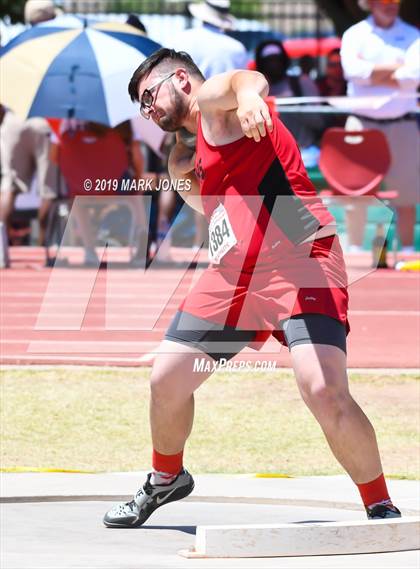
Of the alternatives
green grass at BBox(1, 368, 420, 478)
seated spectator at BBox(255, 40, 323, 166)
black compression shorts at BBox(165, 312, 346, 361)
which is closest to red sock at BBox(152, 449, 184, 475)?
black compression shorts at BBox(165, 312, 346, 361)

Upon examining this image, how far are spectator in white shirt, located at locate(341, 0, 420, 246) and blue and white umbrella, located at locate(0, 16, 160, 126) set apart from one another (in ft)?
6.25

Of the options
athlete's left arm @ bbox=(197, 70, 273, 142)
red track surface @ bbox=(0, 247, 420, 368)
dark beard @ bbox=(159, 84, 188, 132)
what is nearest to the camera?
athlete's left arm @ bbox=(197, 70, 273, 142)

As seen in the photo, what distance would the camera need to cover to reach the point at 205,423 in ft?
30.7

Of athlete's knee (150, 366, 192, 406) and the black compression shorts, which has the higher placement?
the black compression shorts

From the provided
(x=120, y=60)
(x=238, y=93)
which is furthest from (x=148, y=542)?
(x=120, y=60)

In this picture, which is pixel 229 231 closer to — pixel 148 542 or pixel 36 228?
pixel 148 542

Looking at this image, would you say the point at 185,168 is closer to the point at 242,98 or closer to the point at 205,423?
the point at 242,98

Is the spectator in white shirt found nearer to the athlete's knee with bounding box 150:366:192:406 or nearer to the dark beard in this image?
the dark beard

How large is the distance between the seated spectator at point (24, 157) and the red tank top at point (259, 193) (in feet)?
33.6

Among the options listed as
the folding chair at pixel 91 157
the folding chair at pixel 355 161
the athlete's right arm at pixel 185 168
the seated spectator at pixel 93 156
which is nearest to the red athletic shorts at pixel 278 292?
the athlete's right arm at pixel 185 168

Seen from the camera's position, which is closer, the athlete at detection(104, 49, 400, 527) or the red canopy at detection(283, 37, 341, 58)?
the athlete at detection(104, 49, 400, 527)

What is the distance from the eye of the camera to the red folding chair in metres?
15.5

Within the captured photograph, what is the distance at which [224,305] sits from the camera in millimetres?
6203

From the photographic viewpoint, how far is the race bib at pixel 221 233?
6148 millimetres
